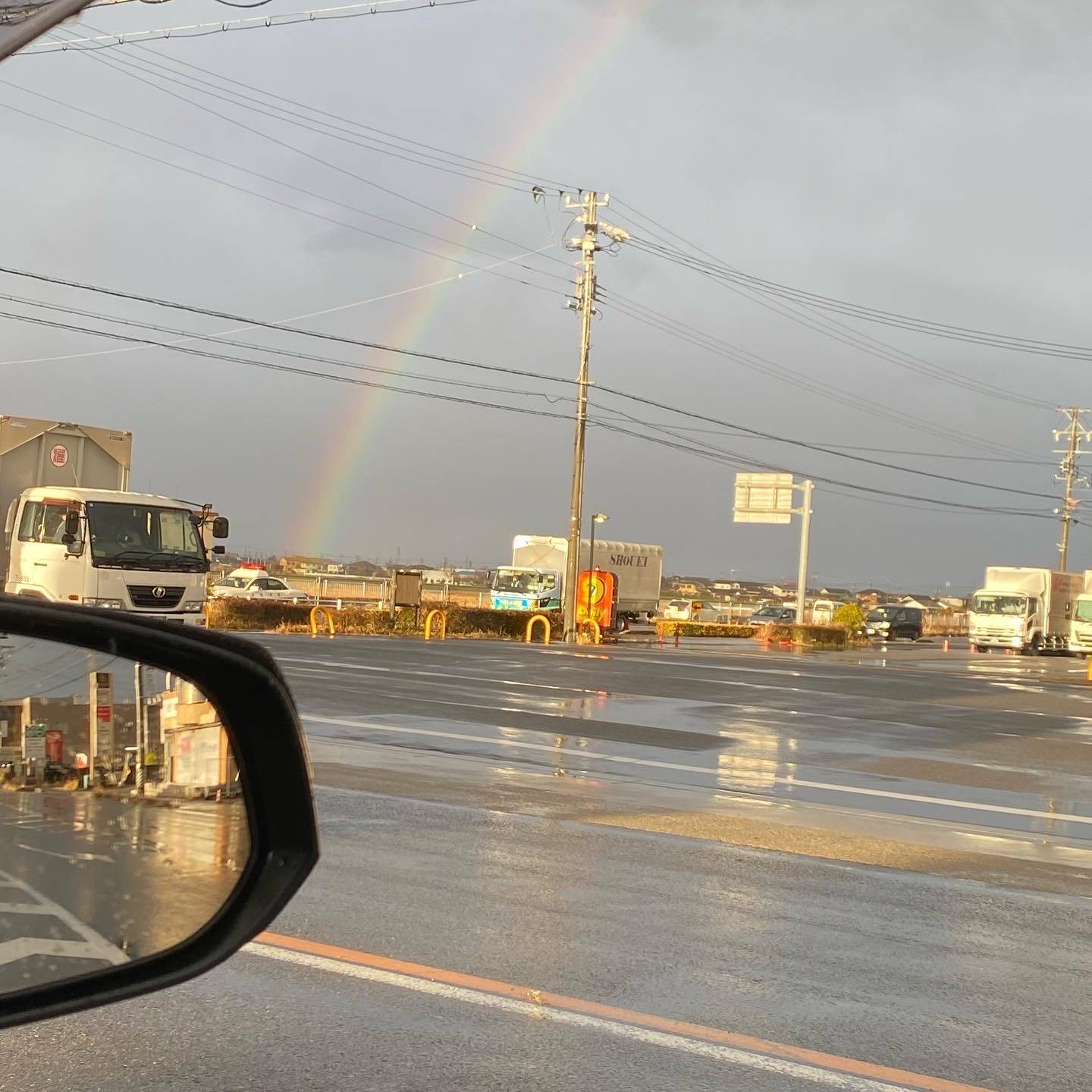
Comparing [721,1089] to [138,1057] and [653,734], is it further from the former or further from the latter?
[653,734]

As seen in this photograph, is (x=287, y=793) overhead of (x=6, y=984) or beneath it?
overhead

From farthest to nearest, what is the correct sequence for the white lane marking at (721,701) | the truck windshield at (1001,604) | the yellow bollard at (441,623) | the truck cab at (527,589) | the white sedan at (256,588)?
the truck windshield at (1001,604)
the truck cab at (527,589)
the white sedan at (256,588)
the yellow bollard at (441,623)
the white lane marking at (721,701)

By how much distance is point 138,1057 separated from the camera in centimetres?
456

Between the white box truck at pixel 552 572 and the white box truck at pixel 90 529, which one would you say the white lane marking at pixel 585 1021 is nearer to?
the white box truck at pixel 90 529

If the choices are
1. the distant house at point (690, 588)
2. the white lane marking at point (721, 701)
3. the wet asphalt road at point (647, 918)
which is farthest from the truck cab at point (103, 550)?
the distant house at point (690, 588)

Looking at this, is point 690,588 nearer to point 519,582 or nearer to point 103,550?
point 519,582

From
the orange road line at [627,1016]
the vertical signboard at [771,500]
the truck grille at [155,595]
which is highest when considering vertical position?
the vertical signboard at [771,500]

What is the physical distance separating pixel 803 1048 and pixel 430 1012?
1.40 meters

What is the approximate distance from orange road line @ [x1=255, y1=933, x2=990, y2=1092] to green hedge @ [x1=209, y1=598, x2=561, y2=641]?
1185 inches

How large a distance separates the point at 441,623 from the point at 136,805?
38.1m

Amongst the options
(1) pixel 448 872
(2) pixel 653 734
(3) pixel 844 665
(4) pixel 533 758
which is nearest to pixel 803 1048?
(1) pixel 448 872

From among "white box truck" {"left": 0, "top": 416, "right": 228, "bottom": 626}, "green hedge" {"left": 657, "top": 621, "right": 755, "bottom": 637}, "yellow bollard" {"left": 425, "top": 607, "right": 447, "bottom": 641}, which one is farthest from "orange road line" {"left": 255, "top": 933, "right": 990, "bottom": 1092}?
"green hedge" {"left": 657, "top": 621, "right": 755, "bottom": 637}

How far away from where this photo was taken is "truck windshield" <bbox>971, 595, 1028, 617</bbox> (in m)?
57.1

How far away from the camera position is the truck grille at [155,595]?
21.2m
